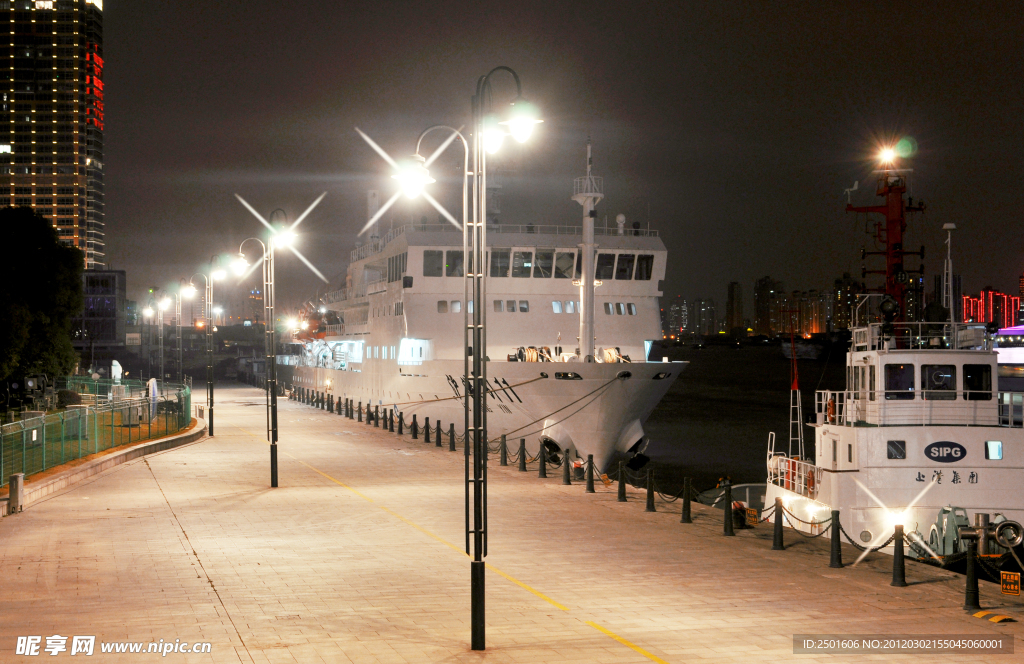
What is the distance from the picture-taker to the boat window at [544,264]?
36156 millimetres

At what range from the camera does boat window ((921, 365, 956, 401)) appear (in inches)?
811

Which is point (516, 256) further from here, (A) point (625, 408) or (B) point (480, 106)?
(B) point (480, 106)

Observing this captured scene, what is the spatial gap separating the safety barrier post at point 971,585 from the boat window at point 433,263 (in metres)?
27.6

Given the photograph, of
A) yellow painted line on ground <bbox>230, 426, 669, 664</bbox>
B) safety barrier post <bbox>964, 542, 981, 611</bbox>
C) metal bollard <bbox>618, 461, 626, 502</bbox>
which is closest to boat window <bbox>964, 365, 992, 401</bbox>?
metal bollard <bbox>618, 461, 626, 502</bbox>

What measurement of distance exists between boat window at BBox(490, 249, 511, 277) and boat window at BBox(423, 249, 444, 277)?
2.05m

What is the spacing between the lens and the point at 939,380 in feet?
67.8

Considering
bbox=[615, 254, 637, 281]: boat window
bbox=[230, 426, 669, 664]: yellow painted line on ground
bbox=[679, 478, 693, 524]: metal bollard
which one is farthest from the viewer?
bbox=[615, 254, 637, 281]: boat window

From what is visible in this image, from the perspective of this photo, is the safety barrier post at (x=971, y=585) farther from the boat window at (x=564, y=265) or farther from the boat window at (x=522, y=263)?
the boat window at (x=564, y=265)

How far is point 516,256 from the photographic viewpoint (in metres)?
35.9

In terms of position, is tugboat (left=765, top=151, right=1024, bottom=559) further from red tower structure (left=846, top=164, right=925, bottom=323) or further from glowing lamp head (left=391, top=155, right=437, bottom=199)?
red tower structure (left=846, top=164, right=925, bottom=323)

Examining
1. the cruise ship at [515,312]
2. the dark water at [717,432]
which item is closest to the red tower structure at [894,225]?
the dark water at [717,432]

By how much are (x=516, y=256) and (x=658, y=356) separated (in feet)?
21.7

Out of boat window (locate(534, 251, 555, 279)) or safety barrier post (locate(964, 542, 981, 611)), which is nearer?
safety barrier post (locate(964, 542, 981, 611))

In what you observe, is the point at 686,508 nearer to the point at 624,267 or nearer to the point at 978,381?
the point at 978,381
